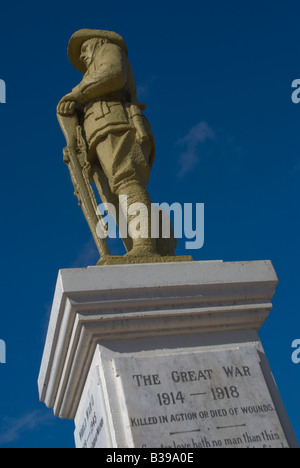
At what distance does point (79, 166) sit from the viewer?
5.51 metres

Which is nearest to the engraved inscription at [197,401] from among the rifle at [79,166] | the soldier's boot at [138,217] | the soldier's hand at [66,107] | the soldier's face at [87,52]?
the soldier's boot at [138,217]

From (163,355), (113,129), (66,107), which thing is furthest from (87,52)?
(163,355)

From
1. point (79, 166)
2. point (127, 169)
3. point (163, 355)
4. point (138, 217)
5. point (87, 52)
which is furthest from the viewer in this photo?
point (87, 52)

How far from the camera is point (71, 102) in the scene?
5.57 m

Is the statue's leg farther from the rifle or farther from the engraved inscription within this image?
the engraved inscription

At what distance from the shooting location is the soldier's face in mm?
5914

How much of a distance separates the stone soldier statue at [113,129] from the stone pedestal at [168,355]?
3.22ft

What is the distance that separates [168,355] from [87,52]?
314 cm

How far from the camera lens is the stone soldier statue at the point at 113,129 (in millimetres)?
5230


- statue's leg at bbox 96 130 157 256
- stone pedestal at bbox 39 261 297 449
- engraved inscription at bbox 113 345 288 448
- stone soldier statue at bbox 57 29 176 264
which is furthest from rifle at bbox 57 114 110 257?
engraved inscription at bbox 113 345 288 448

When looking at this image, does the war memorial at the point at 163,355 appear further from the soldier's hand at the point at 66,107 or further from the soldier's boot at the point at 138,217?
the soldier's hand at the point at 66,107

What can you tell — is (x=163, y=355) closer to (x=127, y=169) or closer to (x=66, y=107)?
(x=127, y=169)

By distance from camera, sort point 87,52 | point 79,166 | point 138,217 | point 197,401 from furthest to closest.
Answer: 1. point 87,52
2. point 79,166
3. point 138,217
4. point 197,401
